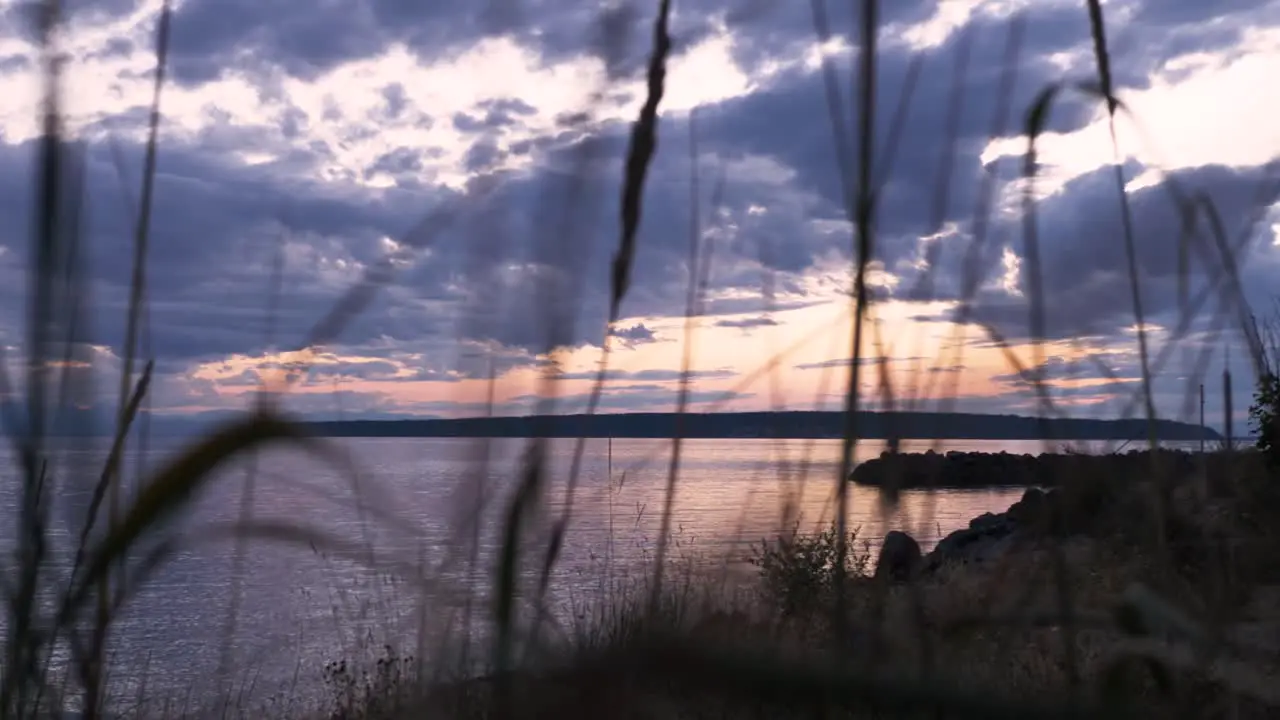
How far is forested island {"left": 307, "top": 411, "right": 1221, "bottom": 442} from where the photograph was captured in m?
1.07

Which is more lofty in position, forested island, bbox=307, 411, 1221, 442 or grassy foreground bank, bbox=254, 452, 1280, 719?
forested island, bbox=307, 411, 1221, 442

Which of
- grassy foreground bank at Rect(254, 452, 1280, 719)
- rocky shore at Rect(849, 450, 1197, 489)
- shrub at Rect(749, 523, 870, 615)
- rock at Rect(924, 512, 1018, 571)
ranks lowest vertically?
rock at Rect(924, 512, 1018, 571)

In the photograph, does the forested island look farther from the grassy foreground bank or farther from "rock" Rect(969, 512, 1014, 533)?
"rock" Rect(969, 512, 1014, 533)

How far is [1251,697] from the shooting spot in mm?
1761

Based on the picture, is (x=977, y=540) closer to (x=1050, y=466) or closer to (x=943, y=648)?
(x=1050, y=466)

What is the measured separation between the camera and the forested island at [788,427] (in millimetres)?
1067

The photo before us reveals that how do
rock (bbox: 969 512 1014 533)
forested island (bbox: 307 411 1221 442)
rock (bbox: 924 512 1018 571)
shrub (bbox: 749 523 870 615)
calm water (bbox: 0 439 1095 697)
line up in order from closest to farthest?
calm water (bbox: 0 439 1095 697) → forested island (bbox: 307 411 1221 442) → shrub (bbox: 749 523 870 615) → rock (bbox: 924 512 1018 571) → rock (bbox: 969 512 1014 533)

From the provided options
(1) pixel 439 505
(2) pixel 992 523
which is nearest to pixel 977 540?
(2) pixel 992 523

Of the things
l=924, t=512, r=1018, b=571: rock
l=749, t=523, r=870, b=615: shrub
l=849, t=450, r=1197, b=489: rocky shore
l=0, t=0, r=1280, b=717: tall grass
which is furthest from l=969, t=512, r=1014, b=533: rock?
l=0, t=0, r=1280, b=717: tall grass

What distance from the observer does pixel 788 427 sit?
1.62 metres

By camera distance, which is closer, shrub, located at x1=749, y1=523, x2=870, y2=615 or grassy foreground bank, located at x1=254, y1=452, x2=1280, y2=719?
grassy foreground bank, located at x1=254, y1=452, x2=1280, y2=719

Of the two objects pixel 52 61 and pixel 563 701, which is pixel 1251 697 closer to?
pixel 563 701

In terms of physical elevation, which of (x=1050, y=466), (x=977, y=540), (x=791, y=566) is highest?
(x=1050, y=466)

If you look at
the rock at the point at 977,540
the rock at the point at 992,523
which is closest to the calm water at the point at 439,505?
the rock at the point at 977,540
